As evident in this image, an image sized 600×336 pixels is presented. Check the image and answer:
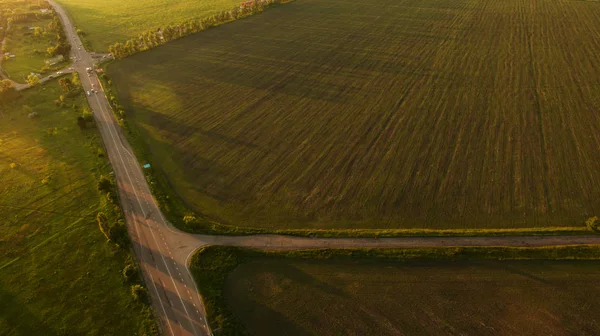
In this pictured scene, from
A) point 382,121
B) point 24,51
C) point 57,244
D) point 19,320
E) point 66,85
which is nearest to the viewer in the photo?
point 19,320

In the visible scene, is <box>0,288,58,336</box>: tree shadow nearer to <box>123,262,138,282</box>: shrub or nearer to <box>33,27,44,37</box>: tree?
<box>123,262,138,282</box>: shrub

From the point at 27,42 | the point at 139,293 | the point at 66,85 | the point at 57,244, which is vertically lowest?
the point at 139,293

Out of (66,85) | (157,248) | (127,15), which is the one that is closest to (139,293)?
(157,248)

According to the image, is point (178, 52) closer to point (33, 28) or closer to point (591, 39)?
point (33, 28)

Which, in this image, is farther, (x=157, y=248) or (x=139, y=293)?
(x=157, y=248)

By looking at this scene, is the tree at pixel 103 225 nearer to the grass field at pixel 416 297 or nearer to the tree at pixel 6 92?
the grass field at pixel 416 297

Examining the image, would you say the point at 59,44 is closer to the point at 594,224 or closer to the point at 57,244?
the point at 57,244

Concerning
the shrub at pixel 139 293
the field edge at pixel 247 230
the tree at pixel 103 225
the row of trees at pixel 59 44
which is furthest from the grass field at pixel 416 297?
the row of trees at pixel 59 44
